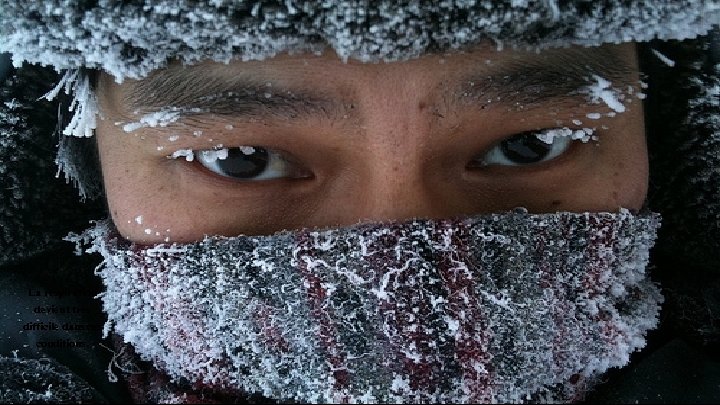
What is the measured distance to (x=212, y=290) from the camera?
956 millimetres

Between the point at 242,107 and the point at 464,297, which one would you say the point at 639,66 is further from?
the point at 242,107

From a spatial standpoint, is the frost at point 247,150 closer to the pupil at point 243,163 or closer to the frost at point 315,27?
the pupil at point 243,163

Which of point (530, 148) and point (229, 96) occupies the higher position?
point (229, 96)

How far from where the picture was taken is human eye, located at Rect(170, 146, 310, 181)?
1019mm

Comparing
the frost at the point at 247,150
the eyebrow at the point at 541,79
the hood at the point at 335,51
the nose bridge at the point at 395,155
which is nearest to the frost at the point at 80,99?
the hood at the point at 335,51

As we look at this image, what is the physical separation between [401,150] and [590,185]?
12.4 inches

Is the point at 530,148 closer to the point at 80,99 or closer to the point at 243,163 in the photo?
the point at 243,163

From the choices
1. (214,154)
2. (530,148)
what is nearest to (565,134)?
(530,148)

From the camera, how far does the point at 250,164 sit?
103 centimetres

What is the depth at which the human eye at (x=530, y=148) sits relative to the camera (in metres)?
1.02

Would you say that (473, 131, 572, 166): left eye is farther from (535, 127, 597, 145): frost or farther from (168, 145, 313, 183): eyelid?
(168, 145, 313, 183): eyelid

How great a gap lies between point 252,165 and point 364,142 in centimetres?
19

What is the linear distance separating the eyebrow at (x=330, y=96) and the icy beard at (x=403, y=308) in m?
0.15

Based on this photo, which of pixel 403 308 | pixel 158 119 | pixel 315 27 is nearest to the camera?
pixel 315 27
